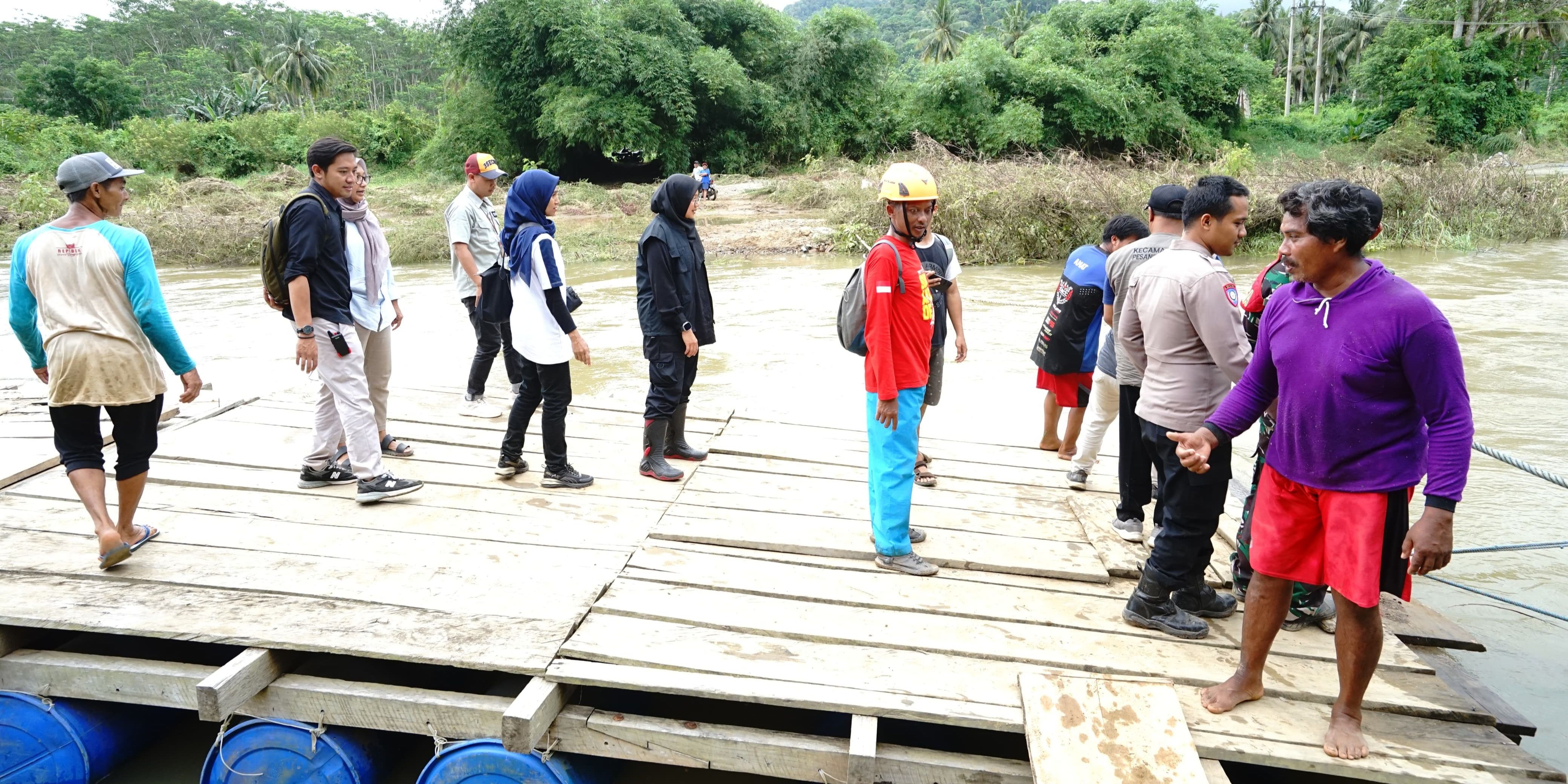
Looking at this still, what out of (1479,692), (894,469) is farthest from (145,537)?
(1479,692)

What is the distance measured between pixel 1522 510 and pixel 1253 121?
122ft

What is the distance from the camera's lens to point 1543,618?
4.91 meters

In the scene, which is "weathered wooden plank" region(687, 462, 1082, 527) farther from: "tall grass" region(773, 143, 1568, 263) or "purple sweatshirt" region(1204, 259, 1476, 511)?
"tall grass" region(773, 143, 1568, 263)

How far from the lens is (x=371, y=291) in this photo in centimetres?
452

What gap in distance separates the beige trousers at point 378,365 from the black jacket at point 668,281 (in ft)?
4.30

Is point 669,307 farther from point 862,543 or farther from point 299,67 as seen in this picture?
point 299,67

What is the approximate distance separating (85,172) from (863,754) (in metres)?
3.53

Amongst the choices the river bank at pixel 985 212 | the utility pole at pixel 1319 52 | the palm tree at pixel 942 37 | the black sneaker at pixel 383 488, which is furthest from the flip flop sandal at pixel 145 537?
the palm tree at pixel 942 37

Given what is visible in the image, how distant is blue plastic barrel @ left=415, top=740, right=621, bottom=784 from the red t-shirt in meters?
1.71

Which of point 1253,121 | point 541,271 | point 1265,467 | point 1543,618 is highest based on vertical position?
point 1253,121

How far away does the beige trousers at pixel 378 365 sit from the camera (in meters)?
4.64

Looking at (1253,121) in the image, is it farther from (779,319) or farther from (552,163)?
(779,319)

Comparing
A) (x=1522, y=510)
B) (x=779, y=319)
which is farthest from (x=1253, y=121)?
(x=1522, y=510)

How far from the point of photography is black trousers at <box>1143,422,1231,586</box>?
10.8 feet
